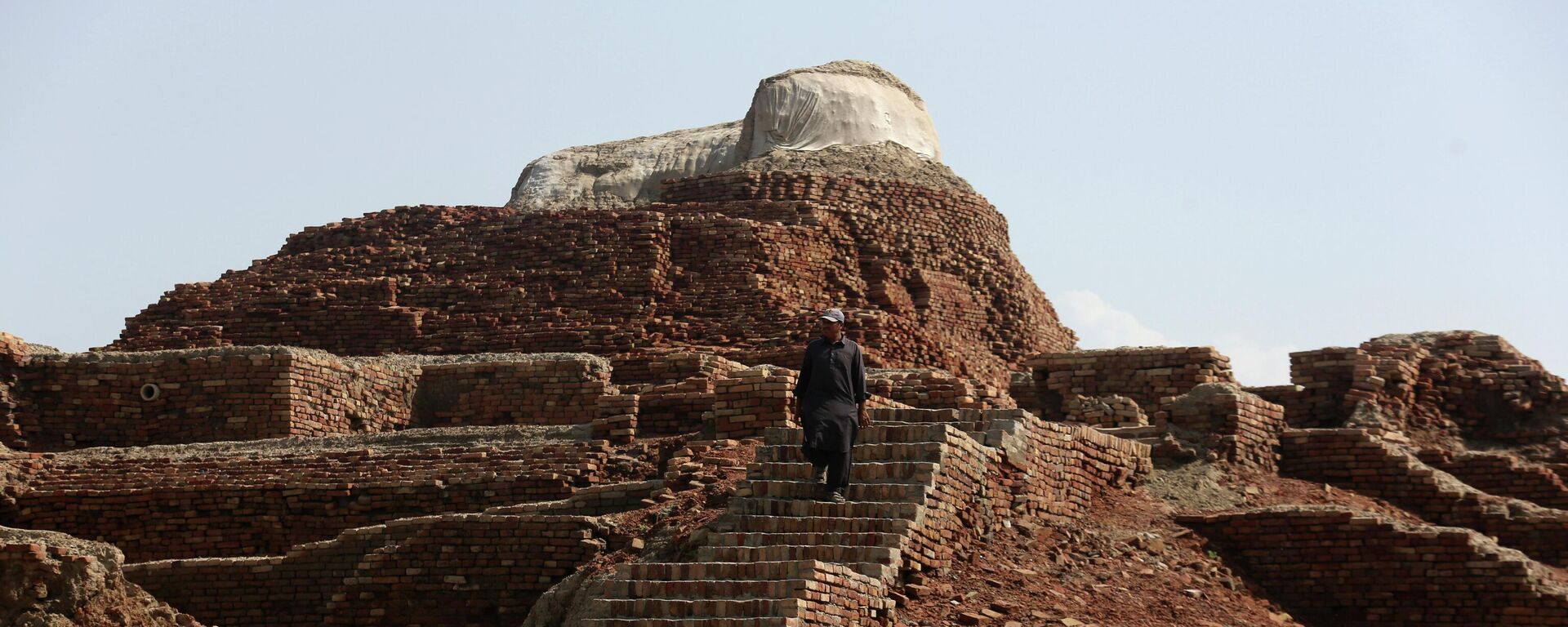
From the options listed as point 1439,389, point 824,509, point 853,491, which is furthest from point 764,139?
point 824,509

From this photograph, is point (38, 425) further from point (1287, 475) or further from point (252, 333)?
point (1287, 475)

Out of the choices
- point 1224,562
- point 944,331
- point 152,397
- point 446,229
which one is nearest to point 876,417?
point 1224,562

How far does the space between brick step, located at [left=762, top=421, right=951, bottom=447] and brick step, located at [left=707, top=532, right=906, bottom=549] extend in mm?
826

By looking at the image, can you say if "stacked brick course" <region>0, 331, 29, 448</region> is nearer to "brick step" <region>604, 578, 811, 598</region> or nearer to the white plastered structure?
the white plastered structure

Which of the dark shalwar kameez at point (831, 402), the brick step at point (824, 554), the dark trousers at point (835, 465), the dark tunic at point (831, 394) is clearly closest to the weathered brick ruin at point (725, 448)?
the brick step at point (824, 554)

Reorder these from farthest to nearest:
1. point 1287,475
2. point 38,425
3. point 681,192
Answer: point 681,192 → point 38,425 → point 1287,475

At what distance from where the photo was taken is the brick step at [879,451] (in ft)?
56.9

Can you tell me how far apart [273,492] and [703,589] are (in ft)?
24.8

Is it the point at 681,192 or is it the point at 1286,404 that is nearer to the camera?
the point at 1286,404

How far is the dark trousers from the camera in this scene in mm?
17094

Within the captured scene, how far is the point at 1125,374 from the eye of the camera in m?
23.8

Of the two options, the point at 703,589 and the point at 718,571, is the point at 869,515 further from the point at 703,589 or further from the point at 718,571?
the point at 703,589

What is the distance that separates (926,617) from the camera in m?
16.0

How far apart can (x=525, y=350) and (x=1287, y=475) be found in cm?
1009
